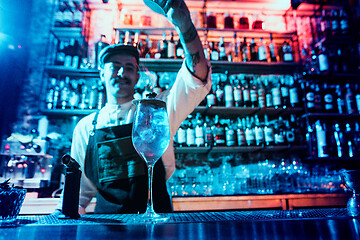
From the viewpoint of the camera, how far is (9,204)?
1.86 feet

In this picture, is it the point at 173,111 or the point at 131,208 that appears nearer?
the point at 131,208

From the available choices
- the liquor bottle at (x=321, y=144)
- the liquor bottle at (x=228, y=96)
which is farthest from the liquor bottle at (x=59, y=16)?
the liquor bottle at (x=321, y=144)

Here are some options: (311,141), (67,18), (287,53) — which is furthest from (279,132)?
(67,18)

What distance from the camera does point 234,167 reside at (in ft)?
10.2

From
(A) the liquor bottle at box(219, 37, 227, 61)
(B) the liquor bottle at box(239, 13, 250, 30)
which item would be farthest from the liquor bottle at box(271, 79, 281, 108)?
(B) the liquor bottle at box(239, 13, 250, 30)

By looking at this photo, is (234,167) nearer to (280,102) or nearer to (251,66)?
(280,102)

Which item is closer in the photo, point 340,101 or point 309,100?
point 309,100

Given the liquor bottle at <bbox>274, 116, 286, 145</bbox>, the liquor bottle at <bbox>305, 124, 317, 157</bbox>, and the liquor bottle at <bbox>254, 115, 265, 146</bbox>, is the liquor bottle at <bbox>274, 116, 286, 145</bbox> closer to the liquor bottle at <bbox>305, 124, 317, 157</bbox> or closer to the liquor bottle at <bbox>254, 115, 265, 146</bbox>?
the liquor bottle at <bbox>254, 115, 265, 146</bbox>

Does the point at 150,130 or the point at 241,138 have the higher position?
the point at 241,138

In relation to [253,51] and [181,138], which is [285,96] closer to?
[253,51]

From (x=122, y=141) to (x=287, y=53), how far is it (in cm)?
249

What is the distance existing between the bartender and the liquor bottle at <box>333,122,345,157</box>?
227 cm

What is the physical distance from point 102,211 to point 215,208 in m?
1.24

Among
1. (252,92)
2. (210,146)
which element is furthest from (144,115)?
(252,92)
